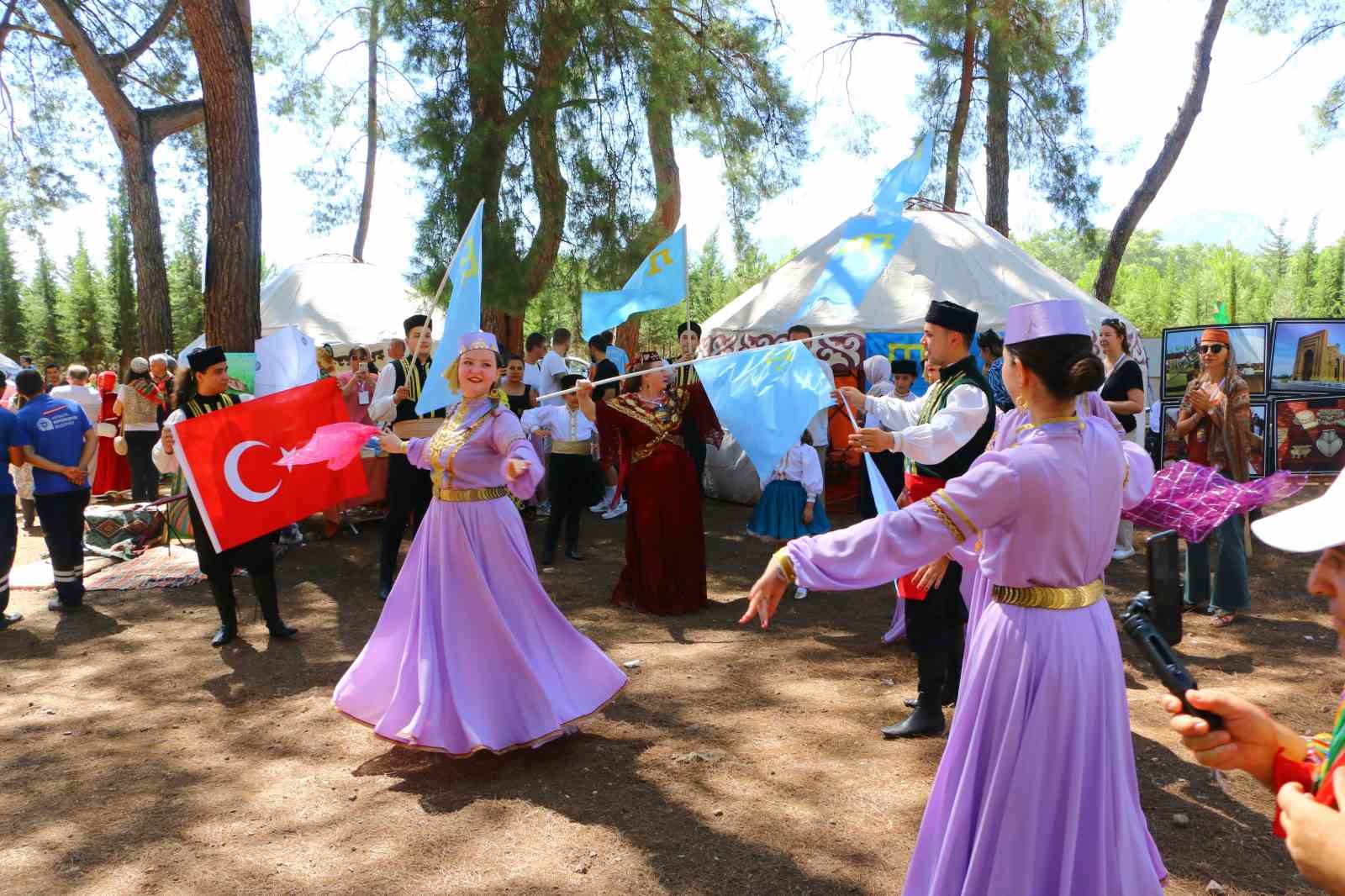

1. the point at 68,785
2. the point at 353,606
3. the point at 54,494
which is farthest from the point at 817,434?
the point at 68,785

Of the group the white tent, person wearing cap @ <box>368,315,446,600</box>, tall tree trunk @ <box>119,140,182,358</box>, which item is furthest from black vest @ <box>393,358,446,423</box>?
the white tent

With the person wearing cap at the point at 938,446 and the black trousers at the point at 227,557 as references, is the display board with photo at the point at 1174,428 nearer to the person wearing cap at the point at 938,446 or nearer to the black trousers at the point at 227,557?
the person wearing cap at the point at 938,446

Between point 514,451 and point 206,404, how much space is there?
287 centimetres

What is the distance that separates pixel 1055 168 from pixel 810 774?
1247 centimetres

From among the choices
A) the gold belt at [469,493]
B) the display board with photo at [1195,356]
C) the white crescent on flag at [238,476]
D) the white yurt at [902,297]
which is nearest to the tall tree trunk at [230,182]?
the white crescent on flag at [238,476]

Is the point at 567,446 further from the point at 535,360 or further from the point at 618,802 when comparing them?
the point at 618,802

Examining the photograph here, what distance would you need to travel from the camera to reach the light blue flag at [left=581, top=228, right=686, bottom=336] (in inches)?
235

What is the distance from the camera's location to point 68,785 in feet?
14.6

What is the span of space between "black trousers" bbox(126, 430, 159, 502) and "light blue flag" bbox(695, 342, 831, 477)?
9.36 metres

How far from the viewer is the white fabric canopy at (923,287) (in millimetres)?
11750

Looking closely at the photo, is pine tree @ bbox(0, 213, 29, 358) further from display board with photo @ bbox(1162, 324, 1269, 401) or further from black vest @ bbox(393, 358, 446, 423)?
display board with photo @ bbox(1162, 324, 1269, 401)

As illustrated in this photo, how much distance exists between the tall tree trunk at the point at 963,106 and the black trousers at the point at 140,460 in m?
11.1

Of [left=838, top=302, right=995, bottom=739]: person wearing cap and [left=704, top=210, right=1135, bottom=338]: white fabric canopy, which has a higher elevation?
[left=704, top=210, right=1135, bottom=338]: white fabric canopy

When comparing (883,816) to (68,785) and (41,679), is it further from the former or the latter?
(41,679)
